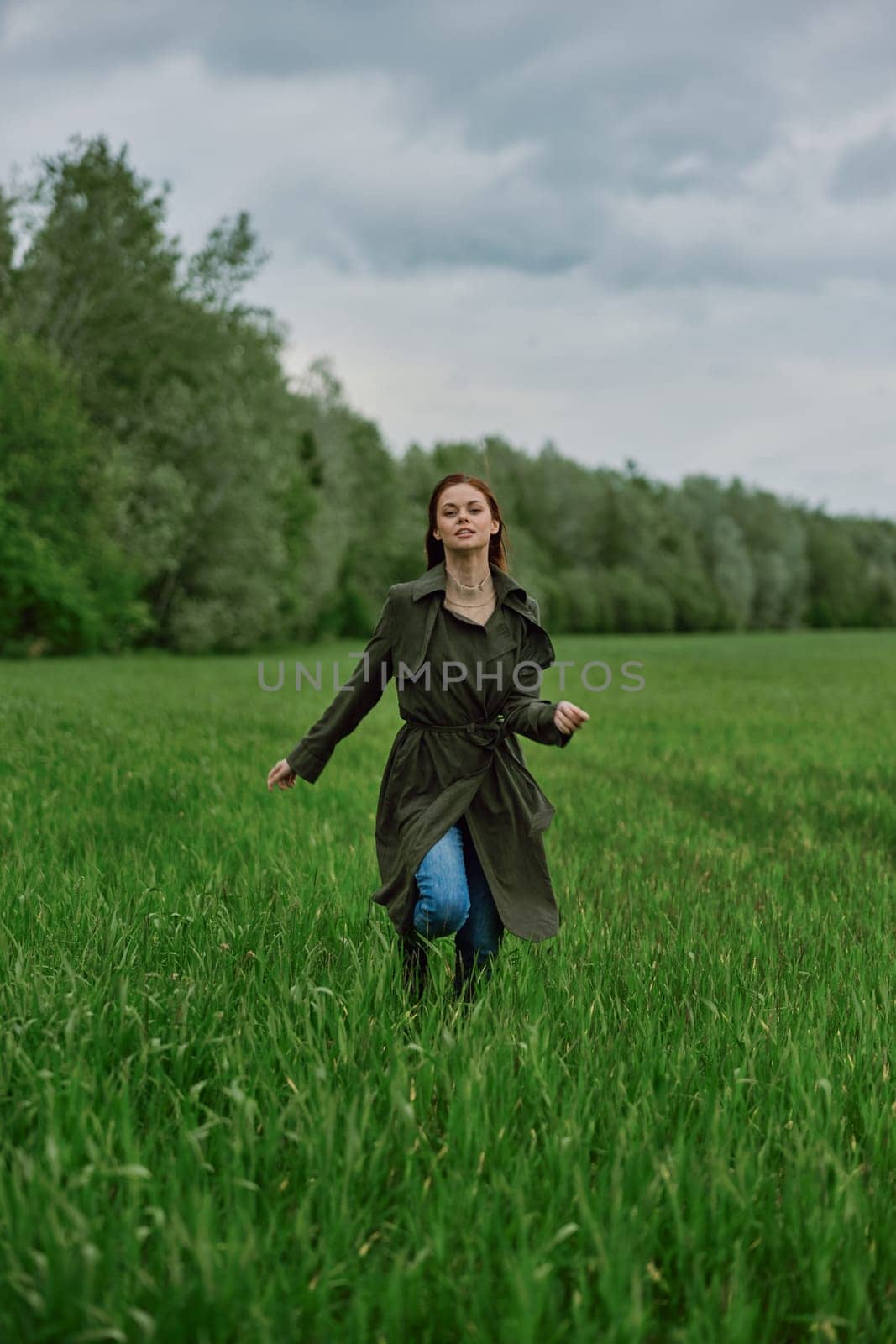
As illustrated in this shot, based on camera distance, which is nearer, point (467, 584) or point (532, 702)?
point (532, 702)

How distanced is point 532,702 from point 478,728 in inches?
Result: 8.0

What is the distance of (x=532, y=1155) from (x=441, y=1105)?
36cm

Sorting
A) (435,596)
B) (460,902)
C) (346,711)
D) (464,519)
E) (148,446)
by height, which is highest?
(148,446)

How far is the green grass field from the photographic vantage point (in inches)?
75.1

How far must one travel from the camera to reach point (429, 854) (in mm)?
3234

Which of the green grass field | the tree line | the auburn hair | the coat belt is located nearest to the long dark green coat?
A: the coat belt

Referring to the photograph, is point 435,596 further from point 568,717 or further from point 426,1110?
point 426,1110

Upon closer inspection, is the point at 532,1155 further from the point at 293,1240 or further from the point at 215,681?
the point at 215,681

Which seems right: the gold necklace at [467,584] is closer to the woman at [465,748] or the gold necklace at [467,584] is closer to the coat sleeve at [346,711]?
the woman at [465,748]

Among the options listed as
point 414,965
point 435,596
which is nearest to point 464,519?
point 435,596

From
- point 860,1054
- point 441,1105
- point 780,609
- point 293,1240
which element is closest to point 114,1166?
point 293,1240

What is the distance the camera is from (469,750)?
337cm

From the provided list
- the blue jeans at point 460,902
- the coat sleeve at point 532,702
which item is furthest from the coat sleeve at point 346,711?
the blue jeans at point 460,902

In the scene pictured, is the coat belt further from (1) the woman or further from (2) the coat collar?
(2) the coat collar
